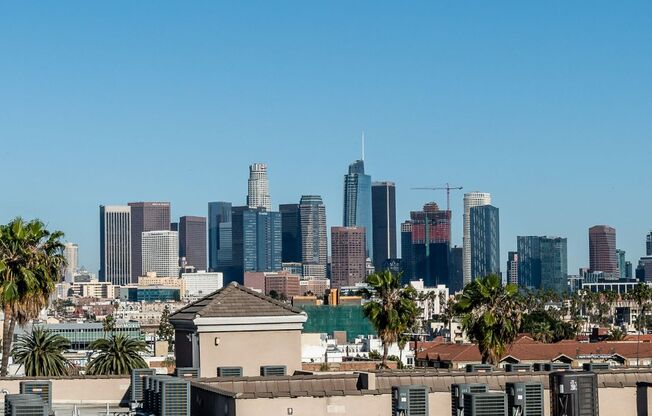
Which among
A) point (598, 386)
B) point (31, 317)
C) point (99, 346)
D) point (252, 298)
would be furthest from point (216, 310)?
point (99, 346)

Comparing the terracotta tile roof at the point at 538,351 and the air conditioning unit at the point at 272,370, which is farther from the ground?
the air conditioning unit at the point at 272,370

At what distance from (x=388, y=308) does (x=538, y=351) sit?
57182 mm

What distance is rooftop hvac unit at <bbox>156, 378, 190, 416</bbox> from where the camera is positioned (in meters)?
30.4

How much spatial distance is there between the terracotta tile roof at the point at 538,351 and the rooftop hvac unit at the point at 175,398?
280ft

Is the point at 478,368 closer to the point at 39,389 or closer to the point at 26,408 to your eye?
the point at 39,389

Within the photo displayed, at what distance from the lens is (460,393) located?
29.8m

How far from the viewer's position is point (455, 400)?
99.0 ft

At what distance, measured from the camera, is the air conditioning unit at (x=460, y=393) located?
29.7 m

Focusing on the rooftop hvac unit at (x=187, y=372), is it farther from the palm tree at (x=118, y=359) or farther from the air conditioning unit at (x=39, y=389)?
the palm tree at (x=118, y=359)

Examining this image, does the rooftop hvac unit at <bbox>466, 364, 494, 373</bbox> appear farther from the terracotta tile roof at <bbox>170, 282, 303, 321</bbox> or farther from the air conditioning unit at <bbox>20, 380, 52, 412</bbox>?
the air conditioning unit at <bbox>20, 380, 52, 412</bbox>

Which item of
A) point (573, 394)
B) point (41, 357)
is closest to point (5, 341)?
point (41, 357)

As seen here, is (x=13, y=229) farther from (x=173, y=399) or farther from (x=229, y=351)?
(x=173, y=399)

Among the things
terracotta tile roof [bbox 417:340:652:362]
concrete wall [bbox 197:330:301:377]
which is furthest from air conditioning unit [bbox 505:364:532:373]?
terracotta tile roof [bbox 417:340:652:362]

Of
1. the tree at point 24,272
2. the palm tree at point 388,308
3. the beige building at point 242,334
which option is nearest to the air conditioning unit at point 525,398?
the beige building at point 242,334
